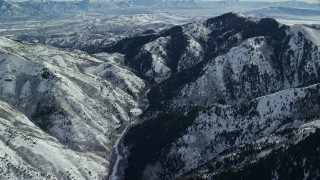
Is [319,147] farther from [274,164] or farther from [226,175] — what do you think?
[226,175]

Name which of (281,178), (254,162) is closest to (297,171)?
(281,178)

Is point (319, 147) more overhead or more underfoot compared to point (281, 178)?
more overhead

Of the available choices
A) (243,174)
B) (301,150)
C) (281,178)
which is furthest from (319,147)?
(243,174)

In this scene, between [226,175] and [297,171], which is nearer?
[297,171]

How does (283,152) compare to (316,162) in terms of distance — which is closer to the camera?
(316,162)

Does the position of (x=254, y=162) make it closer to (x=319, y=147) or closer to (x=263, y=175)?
(x=263, y=175)

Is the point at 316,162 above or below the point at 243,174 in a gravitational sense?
above

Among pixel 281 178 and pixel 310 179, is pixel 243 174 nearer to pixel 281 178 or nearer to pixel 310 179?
pixel 281 178
